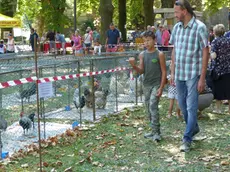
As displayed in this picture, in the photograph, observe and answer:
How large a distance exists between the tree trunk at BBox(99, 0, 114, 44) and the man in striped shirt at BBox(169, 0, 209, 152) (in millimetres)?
16879

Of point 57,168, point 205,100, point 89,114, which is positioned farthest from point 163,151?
point 89,114

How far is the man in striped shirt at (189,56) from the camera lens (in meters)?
6.69

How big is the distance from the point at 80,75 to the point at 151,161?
339cm

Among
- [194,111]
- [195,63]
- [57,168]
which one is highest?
[195,63]

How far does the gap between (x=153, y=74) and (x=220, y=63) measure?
102 inches

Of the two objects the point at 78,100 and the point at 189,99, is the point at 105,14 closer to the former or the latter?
the point at 78,100

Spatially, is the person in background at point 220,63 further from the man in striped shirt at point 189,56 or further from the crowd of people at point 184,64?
the man in striped shirt at point 189,56

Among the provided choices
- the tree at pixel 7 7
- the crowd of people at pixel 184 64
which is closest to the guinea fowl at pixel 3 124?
the crowd of people at pixel 184 64

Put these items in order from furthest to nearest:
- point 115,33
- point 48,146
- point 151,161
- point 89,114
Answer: point 115,33
point 89,114
point 48,146
point 151,161

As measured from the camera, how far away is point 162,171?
5.96 metres

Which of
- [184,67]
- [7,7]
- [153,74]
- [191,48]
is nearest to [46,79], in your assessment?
[153,74]

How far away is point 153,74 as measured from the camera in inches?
296

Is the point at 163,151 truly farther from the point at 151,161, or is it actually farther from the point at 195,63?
the point at 195,63

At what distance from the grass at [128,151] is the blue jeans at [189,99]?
31cm
